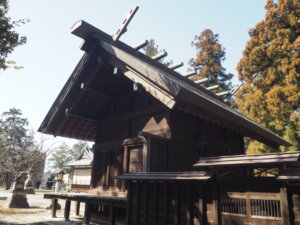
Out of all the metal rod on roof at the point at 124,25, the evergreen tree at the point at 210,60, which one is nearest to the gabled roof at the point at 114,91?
the metal rod on roof at the point at 124,25

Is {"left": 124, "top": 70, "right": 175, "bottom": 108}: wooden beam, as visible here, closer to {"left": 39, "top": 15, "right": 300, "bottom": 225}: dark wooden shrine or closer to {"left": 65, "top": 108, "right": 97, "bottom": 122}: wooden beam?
{"left": 39, "top": 15, "right": 300, "bottom": 225}: dark wooden shrine

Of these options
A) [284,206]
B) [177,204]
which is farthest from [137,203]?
[284,206]

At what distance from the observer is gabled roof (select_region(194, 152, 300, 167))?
4567 millimetres

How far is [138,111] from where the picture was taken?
32.4 ft

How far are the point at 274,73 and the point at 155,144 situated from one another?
12.0 m

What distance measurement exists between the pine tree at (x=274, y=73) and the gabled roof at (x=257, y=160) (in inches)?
447

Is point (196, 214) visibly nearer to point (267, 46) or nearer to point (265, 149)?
point (265, 149)

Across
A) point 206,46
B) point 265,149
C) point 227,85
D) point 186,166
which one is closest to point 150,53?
point 206,46

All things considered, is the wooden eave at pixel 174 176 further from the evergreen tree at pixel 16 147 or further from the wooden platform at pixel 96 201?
the evergreen tree at pixel 16 147

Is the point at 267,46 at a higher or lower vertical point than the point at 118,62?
higher

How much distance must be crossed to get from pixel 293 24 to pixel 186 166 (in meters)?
13.2

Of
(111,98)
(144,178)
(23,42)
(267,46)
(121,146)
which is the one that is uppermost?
(267,46)

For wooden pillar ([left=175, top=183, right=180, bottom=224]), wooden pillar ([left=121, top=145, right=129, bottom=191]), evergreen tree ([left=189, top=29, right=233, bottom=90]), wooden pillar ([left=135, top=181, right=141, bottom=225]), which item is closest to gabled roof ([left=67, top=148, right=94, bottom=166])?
evergreen tree ([left=189, top=29, right=233, bottom=90])

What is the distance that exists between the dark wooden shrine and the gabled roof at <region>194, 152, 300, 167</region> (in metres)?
0.03
